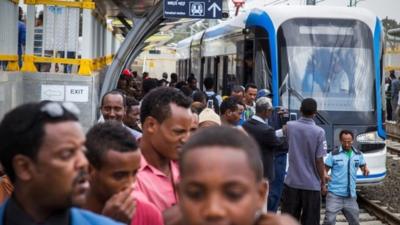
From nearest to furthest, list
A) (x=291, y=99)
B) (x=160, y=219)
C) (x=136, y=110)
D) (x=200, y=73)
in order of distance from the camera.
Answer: (x=160, y=219) → (x=136, y=110) → (x=291, y=99) → (x=200, y=73)

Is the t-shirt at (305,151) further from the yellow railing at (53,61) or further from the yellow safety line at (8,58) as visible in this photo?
the yellow safety line at (8,58)

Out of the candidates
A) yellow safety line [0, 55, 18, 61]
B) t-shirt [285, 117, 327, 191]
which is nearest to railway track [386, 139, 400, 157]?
t-shirt [285, 117, 327, 191]

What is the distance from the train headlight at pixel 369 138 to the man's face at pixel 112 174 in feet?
31.6

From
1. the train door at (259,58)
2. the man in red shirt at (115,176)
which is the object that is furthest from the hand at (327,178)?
the man in red shirt at (115,176)

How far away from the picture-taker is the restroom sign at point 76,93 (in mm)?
9164

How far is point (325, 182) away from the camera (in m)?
9.03

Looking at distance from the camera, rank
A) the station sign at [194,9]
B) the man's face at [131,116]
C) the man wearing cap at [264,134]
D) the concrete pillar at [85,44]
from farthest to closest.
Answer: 1. the station sign at [194,9]
2. the concrete pillar at [85,44]
3. the man wearing cap at [264,134]
4. the man's face at [131,116]

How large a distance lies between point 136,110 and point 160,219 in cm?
421

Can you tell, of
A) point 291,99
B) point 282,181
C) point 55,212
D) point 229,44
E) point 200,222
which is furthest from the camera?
point 229,44

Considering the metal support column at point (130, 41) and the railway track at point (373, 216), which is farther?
the metal support column at point (130, 41)

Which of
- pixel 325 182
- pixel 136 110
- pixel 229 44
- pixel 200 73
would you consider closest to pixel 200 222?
pixel 136 110

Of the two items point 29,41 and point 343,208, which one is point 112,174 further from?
point 29,41

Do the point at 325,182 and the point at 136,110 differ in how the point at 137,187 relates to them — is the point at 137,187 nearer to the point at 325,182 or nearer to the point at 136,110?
the point at 136,110

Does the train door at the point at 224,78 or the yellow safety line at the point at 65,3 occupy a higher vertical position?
the yellow safety line at the point at 65,3
